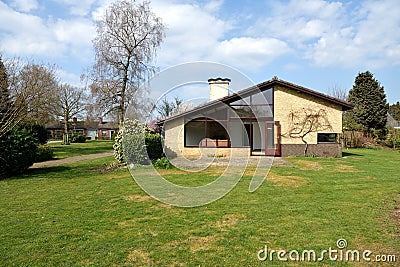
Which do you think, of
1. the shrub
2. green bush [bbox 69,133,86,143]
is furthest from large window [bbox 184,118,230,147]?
green bush [bbox 69,133,86,143]

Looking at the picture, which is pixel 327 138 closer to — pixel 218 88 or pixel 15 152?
pixel 218 88

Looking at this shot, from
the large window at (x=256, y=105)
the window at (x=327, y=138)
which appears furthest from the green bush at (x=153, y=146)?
the window at (x=327, y=138)

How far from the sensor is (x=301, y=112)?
19.0 meters

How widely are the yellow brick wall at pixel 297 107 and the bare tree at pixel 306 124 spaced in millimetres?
Result: 179

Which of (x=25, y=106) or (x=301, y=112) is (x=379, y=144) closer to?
(x=301, y=112)

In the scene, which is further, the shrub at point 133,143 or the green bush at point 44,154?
the green bush at point 44,154

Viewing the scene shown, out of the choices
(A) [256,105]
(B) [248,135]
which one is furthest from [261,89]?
(B) [248,135]

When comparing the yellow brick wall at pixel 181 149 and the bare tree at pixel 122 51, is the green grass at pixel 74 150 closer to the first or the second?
the bare tree at pixel 122 51

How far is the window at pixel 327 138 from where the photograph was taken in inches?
749

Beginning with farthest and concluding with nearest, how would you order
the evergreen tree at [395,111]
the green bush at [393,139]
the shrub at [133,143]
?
the evergreen tree at [395,111]
the green bush at [393,139]
the shrub at [133,143]

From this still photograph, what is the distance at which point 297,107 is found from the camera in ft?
62.3

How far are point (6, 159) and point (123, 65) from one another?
51.4ft

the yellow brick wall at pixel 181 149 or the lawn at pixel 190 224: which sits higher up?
the yellow brick wall at pixel 181 149

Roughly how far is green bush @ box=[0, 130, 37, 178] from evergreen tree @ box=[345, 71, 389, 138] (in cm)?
3123
